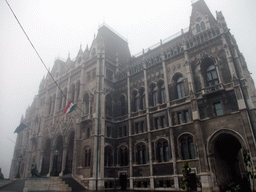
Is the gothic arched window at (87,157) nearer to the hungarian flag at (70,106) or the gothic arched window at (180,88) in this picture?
the hungarian flag at (70,106)

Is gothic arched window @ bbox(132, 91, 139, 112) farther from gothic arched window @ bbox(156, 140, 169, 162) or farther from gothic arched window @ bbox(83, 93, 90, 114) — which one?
gothic arched window @ bbox(83, 93, 90, 114)

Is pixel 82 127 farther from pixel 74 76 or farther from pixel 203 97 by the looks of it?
pixel 203 97

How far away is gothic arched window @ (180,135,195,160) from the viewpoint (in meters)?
24.5

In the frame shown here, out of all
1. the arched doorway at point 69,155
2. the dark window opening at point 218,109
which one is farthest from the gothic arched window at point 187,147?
the arched doorway at point 69,155

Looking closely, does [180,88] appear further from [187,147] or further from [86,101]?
[86,101]

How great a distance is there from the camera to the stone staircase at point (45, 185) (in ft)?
87.2

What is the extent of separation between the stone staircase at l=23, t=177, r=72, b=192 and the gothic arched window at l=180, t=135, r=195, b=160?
51.7 feet

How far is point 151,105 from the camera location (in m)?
31.0

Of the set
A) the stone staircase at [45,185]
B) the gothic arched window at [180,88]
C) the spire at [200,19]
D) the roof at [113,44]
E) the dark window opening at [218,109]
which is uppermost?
the roof at [113,44]

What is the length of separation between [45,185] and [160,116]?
18981mm

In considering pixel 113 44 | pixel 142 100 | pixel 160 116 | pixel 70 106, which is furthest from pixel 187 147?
pixel 113 44

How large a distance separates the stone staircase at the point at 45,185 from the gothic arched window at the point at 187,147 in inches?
620

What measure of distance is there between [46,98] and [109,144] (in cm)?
2207

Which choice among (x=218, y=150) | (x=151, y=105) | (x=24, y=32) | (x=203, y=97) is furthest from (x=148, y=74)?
(x=24, y=32)
